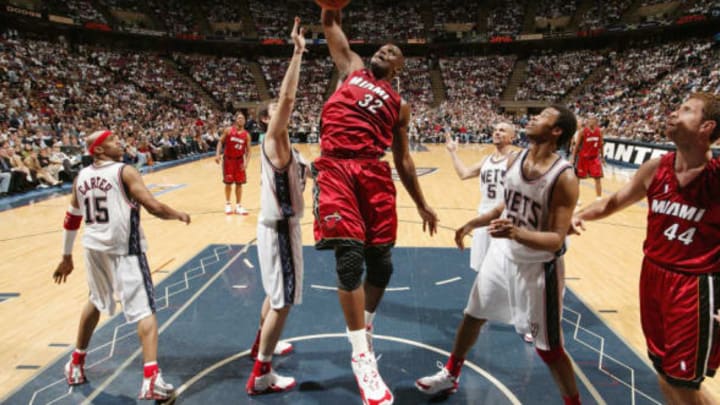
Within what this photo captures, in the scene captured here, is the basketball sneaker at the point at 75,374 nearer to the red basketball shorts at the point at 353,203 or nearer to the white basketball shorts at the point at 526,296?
the red basketball shorts at the point at 353,203

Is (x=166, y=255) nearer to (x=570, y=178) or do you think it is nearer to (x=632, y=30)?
(x=570, y=178)

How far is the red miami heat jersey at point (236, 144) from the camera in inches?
351

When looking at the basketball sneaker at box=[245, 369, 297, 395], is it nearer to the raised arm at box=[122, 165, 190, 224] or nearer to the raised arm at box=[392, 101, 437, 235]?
the raised arm at box=[122, 165, 190, 224]

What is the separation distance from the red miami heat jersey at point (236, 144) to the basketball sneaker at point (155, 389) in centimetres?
636

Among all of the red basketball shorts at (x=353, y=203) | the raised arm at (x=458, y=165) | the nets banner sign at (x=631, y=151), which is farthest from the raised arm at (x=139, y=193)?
the nets banner sign at (x=631, y=151)

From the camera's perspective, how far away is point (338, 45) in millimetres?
3135

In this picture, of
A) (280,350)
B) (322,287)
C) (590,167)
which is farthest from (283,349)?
(590,167)

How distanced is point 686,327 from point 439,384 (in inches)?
58.0

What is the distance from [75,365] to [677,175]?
3893 mm

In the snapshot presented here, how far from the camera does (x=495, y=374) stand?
11.2 feet

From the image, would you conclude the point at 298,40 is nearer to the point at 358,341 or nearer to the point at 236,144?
the point at 358,341

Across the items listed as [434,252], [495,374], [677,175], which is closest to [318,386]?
[495,374]

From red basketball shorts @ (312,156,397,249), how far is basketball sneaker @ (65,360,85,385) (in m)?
1.97

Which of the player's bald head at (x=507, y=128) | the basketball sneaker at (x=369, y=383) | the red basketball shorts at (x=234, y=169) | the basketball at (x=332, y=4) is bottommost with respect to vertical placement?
the basketball sneaker at (x=369, y=383)
